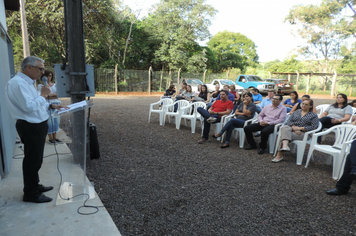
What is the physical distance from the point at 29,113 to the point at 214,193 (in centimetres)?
234

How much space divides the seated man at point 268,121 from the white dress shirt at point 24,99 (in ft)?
13.1

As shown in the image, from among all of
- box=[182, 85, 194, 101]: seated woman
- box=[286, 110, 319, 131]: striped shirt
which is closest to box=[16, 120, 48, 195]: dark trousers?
box=[286, 110, 319, 131]: striped shirt

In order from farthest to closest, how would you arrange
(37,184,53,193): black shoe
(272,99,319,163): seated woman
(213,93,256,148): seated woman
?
(213,93,256,148): seated woman
(272,99,319,163): seated woman
(37,184,53,193): black shoe

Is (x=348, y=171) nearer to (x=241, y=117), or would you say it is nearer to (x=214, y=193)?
(x=214, y=193)

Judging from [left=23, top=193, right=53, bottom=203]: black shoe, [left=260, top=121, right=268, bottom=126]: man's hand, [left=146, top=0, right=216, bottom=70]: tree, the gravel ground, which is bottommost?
the gravel ground

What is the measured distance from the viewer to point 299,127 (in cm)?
439

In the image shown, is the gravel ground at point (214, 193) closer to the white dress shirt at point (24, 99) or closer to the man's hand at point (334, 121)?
the man's hand at point (334, 121)

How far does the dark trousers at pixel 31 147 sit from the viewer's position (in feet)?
7.72

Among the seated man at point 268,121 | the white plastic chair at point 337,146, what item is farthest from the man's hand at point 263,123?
the white plastic chair at point 337,146

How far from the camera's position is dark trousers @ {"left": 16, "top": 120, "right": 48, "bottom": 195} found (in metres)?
2.35

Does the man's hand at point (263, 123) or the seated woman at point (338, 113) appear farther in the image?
the seated woman at point (338, 113)

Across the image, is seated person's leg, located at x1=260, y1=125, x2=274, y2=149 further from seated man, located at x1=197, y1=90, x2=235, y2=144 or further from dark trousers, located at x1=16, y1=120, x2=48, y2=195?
dark trousers, located at x1=16, y1=120, x2=48, y2=195

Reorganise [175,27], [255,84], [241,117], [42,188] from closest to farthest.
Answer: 1. [42,188]
2. [241,117]
3. [255,84]
4. [175,27]

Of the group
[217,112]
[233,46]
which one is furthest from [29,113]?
[233,46]
